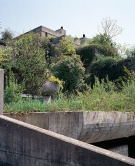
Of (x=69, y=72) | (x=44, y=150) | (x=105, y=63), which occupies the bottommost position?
(x=44, y=150)

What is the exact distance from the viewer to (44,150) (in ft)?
7.54

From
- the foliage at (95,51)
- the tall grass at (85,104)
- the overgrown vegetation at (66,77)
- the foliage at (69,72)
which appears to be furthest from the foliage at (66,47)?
the tall grass at (85,104)

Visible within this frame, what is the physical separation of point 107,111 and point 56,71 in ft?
25.2

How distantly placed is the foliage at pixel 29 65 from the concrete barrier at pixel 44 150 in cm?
421

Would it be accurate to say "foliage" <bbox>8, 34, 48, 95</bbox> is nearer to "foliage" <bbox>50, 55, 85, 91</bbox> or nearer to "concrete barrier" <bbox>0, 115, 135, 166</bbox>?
"foliage" <bbox>50, 55, 85, 91</bbox>

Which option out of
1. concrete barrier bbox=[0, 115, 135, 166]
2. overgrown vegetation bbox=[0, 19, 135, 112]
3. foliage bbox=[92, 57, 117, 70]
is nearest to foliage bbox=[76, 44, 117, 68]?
overgrown vegetation bbox=[0, 19, 135, 112]

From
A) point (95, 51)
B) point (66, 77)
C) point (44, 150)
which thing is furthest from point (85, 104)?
point (95, 51)

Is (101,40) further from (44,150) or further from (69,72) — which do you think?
(44,150)

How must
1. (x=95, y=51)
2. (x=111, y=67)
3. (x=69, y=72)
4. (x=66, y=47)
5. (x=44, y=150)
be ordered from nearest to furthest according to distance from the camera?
(x=44, y=150) < (x=69, y=72) < (x=111, y=67) < (x=95, y=51) < (x=66, y=47)

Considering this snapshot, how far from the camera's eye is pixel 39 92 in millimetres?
7133

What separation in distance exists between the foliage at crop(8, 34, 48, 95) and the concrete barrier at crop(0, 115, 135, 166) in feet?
13.8

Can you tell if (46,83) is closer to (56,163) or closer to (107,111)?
(107,111)

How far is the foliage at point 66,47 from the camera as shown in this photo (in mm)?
16297

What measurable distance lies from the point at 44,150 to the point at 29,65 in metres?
5.36
